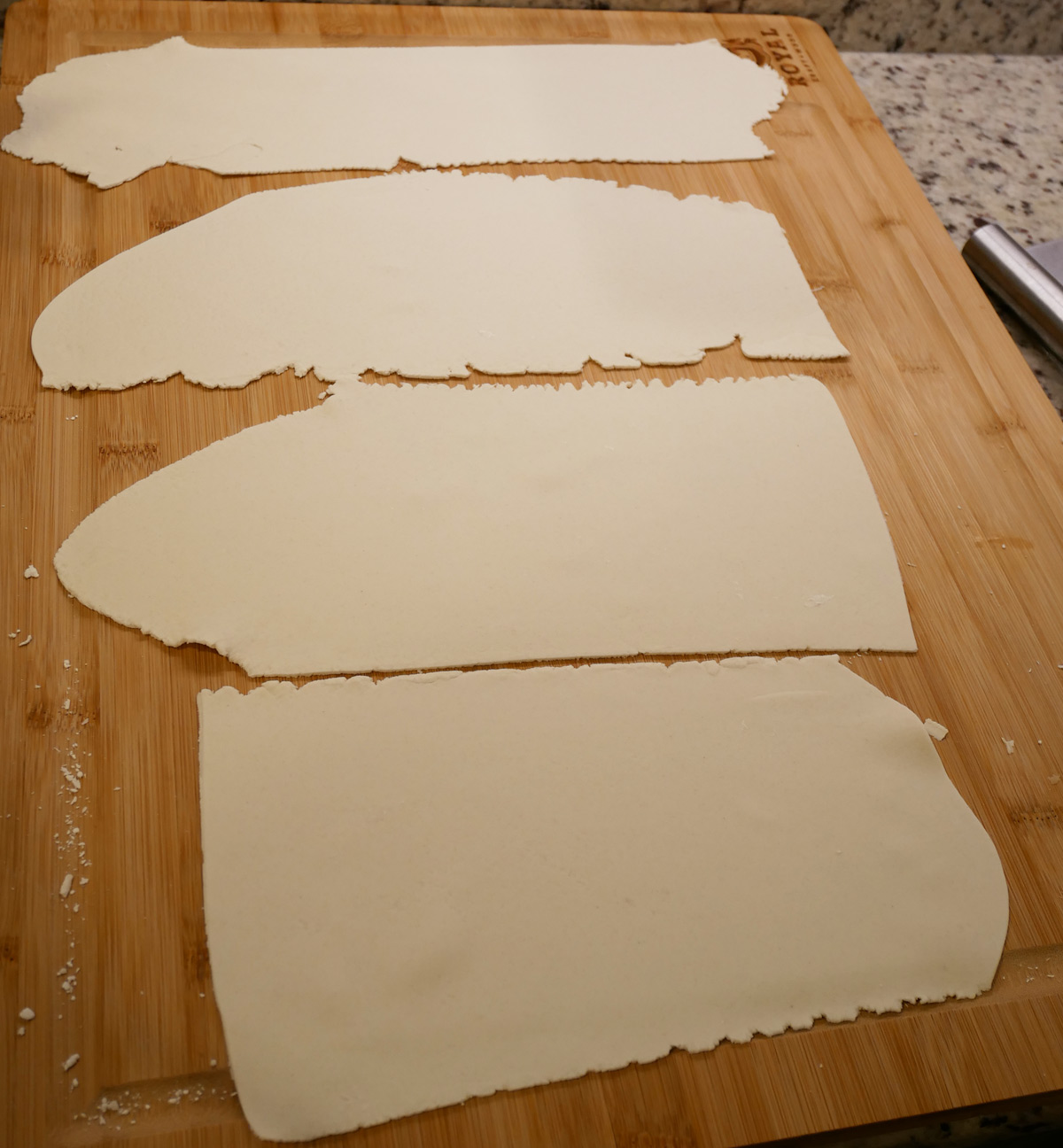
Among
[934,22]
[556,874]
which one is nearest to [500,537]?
[556,874]

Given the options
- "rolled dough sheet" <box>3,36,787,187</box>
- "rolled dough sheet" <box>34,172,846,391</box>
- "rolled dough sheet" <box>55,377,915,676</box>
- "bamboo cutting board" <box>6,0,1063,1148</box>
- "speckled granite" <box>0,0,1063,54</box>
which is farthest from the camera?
"speckled granite" <box>0,0,1063,54</box>

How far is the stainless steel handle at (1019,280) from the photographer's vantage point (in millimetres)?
1477

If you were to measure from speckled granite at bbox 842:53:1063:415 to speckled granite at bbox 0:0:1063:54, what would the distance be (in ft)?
0.09

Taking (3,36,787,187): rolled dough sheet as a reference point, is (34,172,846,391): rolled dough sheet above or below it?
below

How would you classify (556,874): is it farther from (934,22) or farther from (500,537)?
(934,22)

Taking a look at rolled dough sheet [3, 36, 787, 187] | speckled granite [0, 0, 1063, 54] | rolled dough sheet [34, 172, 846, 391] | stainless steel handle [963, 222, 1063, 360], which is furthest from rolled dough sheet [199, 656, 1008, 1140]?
speckled granite [0, 0, 1063, 54]

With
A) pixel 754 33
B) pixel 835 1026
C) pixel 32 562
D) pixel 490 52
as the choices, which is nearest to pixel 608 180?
pixel 490 52

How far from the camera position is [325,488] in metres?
1.17

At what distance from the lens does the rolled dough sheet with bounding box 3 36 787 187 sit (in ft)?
4.72

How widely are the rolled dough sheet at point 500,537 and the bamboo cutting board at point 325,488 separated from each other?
52 millimetres

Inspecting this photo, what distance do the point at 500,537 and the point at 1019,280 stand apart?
0.96 m

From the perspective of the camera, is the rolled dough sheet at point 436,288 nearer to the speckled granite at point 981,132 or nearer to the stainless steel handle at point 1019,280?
the stainless steel handle at point 1019,280

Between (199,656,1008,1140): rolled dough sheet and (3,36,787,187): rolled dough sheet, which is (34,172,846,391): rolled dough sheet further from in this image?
(199,656,1008,1140): rolled dough sheet

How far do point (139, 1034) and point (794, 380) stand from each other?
1115 millimetres
